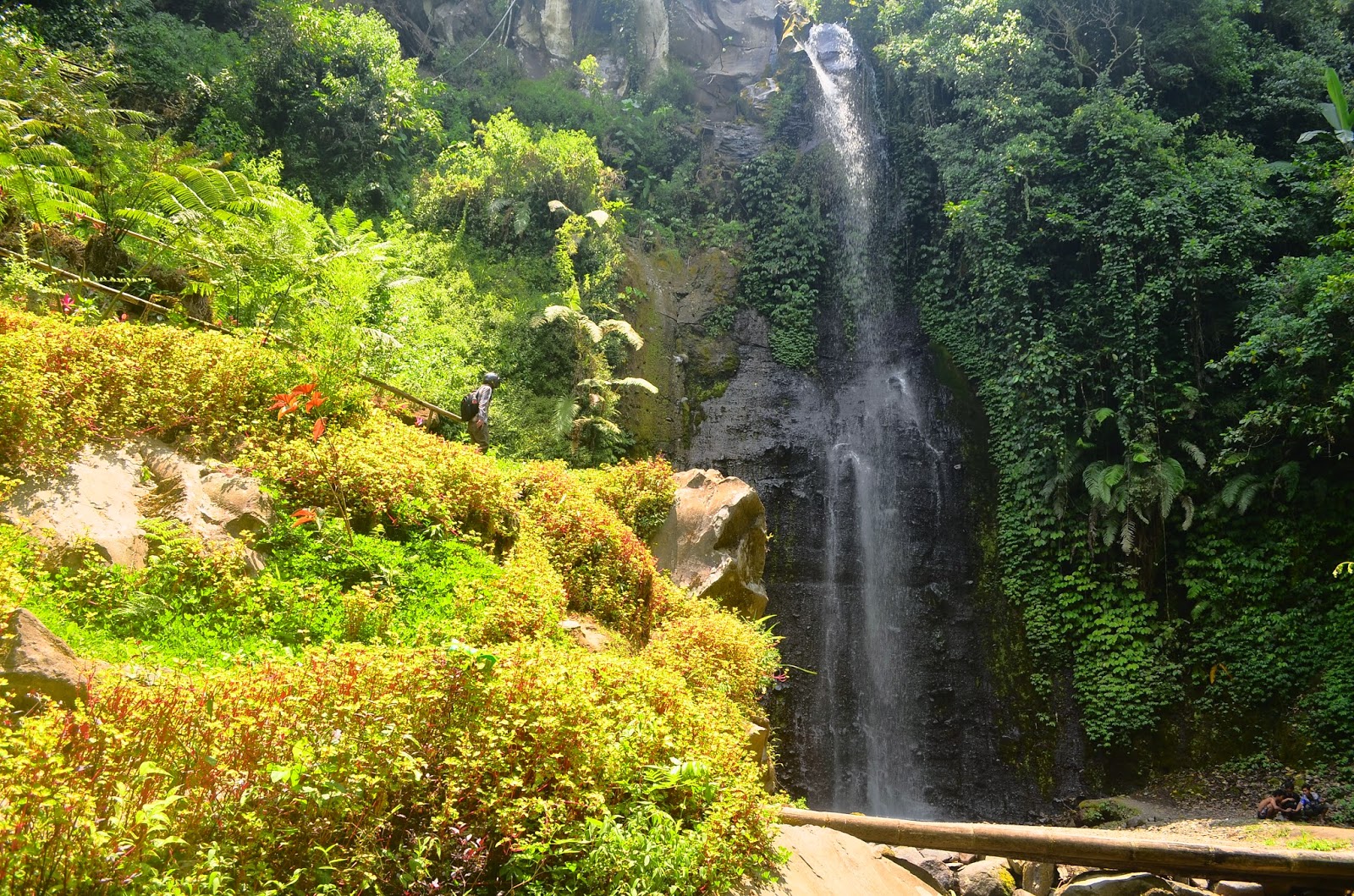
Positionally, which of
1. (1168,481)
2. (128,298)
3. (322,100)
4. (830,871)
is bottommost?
(830,871)

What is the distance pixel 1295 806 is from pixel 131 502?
1228 centimetres

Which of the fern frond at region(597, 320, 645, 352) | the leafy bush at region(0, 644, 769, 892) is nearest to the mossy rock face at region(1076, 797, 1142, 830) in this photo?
the leafy bush at region(0, 644, 769, 892)

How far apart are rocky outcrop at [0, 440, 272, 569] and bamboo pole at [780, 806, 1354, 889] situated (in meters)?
5.06

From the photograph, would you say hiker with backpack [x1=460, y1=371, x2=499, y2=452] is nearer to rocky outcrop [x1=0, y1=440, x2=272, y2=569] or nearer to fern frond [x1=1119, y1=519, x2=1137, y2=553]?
rocky outcrop [x1=0, y1=440, x2=272, y2=569]

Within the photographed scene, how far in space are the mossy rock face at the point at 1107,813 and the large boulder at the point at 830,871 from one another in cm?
535

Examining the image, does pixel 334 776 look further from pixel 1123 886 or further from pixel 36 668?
pixel 1123 886

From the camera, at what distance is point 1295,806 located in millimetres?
9094

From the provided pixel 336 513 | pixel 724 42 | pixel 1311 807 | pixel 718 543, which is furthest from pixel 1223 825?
pixel 724 42

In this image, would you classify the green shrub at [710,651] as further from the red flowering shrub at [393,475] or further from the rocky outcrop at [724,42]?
the rocky outcrop at [724,42]

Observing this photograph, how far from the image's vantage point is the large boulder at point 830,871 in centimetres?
455

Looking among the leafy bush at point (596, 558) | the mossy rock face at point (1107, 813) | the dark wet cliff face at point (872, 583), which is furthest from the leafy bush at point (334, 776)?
the mossy rock face at point (1107, 813)

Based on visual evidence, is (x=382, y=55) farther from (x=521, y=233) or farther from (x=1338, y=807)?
(x=1338, y=807)

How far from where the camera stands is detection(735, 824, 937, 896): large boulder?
455 cm

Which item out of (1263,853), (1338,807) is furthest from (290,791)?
(1338,807)
